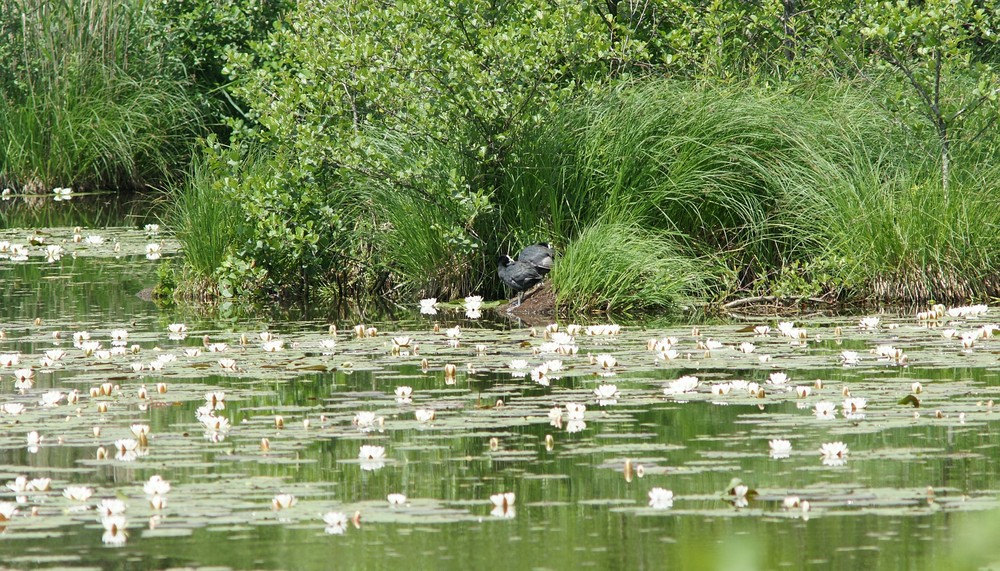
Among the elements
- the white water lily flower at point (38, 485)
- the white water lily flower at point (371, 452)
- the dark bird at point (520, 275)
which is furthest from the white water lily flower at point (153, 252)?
the white water lily flower at point (38, 485)

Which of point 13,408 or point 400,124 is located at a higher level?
point 400,124

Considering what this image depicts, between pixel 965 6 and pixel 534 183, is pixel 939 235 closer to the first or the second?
pixel 965 6

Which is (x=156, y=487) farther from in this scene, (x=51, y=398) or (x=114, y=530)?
(x=51, y=398)

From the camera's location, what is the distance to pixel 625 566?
3.58 m

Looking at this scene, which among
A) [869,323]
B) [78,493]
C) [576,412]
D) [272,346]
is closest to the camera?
[78,493]

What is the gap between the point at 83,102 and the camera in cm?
1930

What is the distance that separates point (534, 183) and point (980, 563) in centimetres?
641

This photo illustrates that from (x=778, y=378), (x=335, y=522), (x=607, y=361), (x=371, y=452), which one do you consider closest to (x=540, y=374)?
(x=607, y=361)

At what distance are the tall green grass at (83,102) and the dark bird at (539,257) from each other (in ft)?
34.3

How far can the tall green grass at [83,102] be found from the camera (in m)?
19.0

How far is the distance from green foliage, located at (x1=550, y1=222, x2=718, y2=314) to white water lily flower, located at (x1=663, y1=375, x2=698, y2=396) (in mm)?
3188

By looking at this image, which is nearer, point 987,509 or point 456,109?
point 987,509

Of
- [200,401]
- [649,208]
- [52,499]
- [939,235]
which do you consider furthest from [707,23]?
[52,499]

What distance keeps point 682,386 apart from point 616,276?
339 cm
